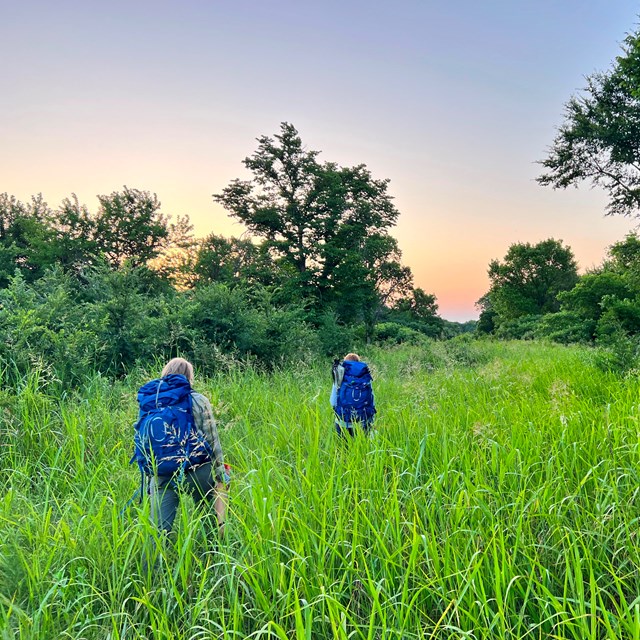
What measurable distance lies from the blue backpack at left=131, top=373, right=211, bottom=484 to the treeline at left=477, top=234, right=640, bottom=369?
1632 centimetres

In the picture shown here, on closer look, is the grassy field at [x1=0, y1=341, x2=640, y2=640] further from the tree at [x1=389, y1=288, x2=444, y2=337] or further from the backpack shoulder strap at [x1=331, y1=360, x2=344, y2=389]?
the tree at [x1=389, y1=288, x2=444, y2=337]

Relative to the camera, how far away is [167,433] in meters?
2.71

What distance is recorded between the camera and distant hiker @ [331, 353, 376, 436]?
450 cm

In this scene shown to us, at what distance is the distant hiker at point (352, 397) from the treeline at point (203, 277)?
Answer: 391 centimetres

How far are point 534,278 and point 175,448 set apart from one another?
5123 centimetres

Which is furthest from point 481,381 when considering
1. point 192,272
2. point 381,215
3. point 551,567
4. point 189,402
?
point 192,272

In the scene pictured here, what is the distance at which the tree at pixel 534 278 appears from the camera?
43531 millimetres

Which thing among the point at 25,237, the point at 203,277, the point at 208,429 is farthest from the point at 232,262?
the point at 208,429

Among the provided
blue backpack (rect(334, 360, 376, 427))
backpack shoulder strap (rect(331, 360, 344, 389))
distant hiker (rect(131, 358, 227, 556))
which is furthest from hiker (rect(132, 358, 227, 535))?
backpack shoulder strap (rect(331, 360, 344, 389))

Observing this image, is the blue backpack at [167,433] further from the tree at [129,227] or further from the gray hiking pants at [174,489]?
the tree at [129,227]

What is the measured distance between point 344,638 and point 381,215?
24588 millimetres

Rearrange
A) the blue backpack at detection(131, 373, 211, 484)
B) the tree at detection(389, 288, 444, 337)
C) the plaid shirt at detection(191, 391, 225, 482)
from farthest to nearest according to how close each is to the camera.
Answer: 1. the tree at detection(389, 288, 444, 337)
2. the plaid shirt at detection(191, 391, 225, 482)
3. the blue backpack at detection(131, 373, 211, 484)

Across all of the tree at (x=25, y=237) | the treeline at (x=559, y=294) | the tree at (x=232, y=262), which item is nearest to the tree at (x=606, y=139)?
the treeline at (x=559, y=294)

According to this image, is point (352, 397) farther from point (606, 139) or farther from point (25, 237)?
point (25, 237)
